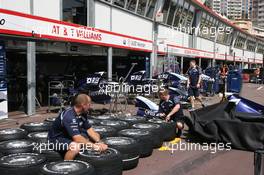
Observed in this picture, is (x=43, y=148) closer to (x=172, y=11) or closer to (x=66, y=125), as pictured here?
(x=66, y=125)

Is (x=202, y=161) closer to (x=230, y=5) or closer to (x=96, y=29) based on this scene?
(x=96, y=29)

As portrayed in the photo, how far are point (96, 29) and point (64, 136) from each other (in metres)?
11.1

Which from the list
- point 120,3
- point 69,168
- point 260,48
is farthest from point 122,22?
point 260,48

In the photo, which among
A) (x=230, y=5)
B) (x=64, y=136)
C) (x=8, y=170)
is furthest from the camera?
(x=230, y=5)

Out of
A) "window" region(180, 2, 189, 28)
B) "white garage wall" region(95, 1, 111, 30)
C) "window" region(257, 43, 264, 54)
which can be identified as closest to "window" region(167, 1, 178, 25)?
Answer: "window" region(180, 2, 189, 28)

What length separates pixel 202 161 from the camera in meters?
6.99

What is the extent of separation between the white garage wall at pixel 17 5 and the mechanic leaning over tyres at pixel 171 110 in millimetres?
5517

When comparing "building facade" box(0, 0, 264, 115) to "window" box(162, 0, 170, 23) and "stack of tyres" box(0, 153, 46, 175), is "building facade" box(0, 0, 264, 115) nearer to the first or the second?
"window" box(162, 0, 170, 23)

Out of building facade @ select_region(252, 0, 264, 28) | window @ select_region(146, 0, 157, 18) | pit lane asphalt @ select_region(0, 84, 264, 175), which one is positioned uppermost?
building facade @ select_region(252, 0, 264, 28)

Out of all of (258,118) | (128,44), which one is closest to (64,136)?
(258,118)

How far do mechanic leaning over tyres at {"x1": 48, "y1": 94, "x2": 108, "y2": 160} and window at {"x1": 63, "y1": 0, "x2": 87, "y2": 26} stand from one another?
1028 centimetres

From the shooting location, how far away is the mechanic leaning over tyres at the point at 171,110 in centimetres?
865

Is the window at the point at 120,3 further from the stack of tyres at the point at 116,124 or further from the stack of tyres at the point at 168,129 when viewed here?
Answer: the stack of tyres at the point at 168,129

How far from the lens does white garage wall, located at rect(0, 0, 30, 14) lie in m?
10.8
